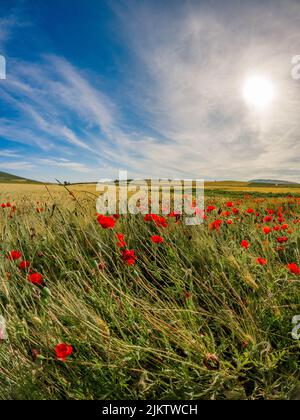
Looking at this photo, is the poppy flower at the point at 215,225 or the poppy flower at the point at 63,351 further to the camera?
the poppy flower at the point at 215,225

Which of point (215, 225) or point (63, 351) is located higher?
point (215, 225)

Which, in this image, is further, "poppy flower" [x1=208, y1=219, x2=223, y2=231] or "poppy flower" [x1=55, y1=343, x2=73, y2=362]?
"poppy flower" [x1=208, y1=219, x2=223, y2=231]

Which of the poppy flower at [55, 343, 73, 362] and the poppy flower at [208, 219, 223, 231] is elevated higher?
the poppy flower at [208, 219, 223, 231]

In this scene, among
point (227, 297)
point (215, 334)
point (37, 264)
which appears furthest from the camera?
point (37, 264)

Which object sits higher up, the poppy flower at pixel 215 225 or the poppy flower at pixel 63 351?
the poppy flower at pixel 215 225

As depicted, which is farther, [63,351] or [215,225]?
[215,225]

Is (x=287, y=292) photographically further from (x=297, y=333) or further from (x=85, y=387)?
(x=85, y=387)

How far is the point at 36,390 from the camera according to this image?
A: 133 cm
